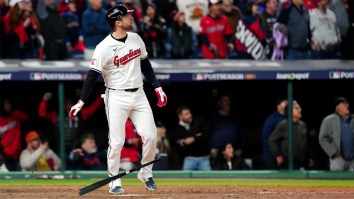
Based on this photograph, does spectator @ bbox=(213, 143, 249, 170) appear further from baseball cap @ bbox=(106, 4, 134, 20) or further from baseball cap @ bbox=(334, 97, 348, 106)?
baseball cap @ bbox=(106, 4, 134, 20)

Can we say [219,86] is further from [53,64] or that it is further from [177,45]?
[53,64]

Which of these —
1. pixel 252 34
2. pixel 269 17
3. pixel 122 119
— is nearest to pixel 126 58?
pixel 122 119

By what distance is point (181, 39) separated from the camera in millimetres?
14180

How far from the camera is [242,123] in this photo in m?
14.7

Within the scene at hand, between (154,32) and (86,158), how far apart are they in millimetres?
2043

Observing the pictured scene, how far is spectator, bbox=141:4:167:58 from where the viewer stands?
14.1m

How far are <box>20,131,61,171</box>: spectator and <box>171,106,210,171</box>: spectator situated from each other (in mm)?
1806

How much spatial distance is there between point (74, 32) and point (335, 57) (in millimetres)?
3828

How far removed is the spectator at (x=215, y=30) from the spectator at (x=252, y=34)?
0.16 meters

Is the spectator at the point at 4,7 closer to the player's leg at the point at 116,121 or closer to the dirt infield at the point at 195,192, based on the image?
the dirt infield at the point at 195,192

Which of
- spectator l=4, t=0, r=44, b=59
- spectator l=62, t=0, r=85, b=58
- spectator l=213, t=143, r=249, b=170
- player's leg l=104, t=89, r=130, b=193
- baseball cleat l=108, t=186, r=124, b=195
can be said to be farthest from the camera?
spectator l=62, t=0, r=85, b=58

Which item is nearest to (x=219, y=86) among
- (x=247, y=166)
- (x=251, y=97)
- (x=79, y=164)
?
(x=251, y=97)

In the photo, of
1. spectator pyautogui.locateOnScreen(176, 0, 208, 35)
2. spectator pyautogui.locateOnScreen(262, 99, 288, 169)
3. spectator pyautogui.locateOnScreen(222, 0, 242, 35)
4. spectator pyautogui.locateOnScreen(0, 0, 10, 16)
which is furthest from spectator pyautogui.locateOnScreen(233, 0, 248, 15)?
spectator pyautogui.locateOnScreen(0, 0, 10, 16)

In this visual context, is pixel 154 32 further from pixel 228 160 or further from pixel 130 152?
pixel 228 160
